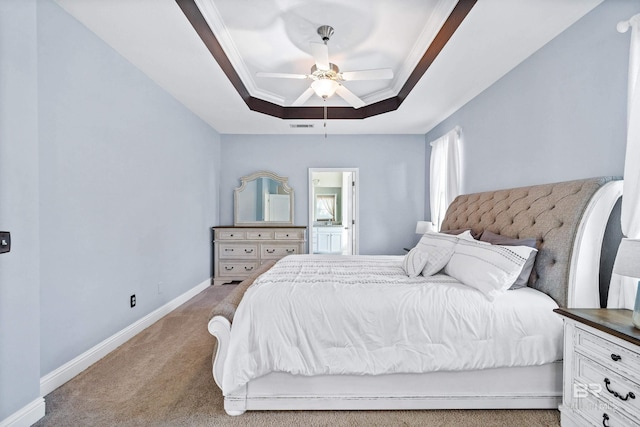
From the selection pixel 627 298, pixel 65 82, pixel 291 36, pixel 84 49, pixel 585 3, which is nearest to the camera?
pixel 627 298

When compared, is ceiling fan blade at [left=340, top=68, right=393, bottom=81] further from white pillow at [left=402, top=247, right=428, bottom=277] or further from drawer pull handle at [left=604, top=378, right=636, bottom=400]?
drawer pull handle at [left=604, top=378, right=636, bottom=400]

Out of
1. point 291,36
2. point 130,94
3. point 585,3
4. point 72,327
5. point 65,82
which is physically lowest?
point 72,327

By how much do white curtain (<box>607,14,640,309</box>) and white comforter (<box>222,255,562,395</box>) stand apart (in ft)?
1.06

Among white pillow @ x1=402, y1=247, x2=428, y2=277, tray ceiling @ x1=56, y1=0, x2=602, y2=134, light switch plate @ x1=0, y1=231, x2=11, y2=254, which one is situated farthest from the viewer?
white pillow @ x1=402, y1=247, x2=428, y2=277

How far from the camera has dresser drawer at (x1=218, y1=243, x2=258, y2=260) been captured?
4.61 metres

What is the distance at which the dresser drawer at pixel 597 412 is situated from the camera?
49.6 inches

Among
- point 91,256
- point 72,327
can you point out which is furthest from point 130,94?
point 72,327

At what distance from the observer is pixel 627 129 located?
1595 mm

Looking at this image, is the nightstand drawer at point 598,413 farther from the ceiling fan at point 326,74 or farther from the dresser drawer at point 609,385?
the ceiling fan at point 326,74

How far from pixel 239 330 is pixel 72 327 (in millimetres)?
1349

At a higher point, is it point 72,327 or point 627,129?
point 627,129

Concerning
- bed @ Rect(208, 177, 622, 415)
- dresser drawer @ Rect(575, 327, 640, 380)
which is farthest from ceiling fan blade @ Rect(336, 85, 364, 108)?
dresser drawer @ Rect(575, 327, 640, 380)

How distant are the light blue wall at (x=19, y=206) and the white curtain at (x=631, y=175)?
10.1 feet

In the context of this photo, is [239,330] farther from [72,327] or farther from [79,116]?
[79,116]
